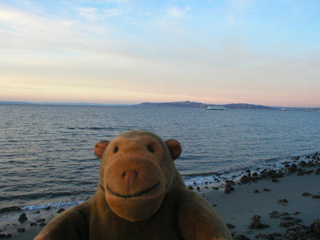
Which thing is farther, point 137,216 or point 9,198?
point 9,198

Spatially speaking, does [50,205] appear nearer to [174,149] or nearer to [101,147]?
[101,147]

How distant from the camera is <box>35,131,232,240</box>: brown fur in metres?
2.01

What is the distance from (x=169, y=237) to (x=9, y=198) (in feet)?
42.8

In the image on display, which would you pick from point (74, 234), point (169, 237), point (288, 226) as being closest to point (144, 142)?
point (169, 237)

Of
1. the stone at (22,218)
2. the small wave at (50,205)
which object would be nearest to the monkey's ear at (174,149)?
the stone at (22,218)

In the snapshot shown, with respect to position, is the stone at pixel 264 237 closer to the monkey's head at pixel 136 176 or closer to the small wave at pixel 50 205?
the monkey's head at pixel 136 176

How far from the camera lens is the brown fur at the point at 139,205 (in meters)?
2.01

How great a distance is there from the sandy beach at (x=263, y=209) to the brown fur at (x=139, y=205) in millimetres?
4877

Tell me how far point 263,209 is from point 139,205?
365 inches

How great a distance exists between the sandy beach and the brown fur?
16.0ft

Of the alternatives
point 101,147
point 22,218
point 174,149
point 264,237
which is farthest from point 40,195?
point 174,149

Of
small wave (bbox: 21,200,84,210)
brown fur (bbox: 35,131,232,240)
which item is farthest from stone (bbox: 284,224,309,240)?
small wave (bbox: 21,200,84,210)

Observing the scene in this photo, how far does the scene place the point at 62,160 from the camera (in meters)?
21.2

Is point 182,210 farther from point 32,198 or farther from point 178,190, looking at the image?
point 32,198
